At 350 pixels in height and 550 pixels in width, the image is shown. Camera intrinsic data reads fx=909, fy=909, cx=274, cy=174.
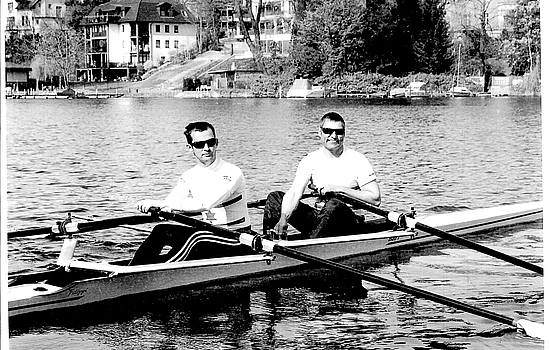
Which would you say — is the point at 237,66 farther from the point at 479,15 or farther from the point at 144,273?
the point at 144,273

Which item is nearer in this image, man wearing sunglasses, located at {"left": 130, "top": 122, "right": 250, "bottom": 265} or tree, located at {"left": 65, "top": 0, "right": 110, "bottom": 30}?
man wearing sunglasses, located at {"left": 130, "top": 122, "right": 250, "bottom": 265}

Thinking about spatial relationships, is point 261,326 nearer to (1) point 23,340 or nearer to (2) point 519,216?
(1) point 23,340

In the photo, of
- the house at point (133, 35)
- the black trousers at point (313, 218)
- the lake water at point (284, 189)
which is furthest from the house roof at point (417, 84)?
the black trousers at point (313, 218)

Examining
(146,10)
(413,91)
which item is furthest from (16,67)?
(413,91)

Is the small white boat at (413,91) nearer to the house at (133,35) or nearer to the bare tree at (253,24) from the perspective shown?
the bare tree at (253,24)

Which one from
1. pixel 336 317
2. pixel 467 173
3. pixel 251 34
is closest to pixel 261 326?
pixel 336 317

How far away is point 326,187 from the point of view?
314 inches

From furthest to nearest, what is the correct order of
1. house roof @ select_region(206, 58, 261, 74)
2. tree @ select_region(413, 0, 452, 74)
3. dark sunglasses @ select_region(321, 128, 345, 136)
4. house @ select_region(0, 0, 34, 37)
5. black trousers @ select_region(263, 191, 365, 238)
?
house roof @ select_region(206, 58, 261, 74) < house @ select_region(0, 0, 34, 37) < tree @ select_region(413, 0, 452, 74) < black trousers @ select_region(263, 191, 365, 238) < dark sunglasses @ select_region(321, 128, 345, 136)

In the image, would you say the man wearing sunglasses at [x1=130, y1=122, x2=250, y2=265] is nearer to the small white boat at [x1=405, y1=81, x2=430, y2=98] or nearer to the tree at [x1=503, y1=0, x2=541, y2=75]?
the tree at [x1=503, y1=0, x2=541, y2=75]

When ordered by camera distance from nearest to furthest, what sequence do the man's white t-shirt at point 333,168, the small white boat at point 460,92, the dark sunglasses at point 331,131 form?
1. the dark sunglasses at point 331,131
2. the man's white t-shirt at point 333,168
3. the small white boat at point 460,92

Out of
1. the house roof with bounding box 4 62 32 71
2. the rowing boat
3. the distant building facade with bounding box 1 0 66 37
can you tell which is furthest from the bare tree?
the rowing boat

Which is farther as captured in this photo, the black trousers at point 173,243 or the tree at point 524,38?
the tree at point 524,38

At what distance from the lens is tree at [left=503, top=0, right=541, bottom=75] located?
40.6 metres

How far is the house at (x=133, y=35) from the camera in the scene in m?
96.0
